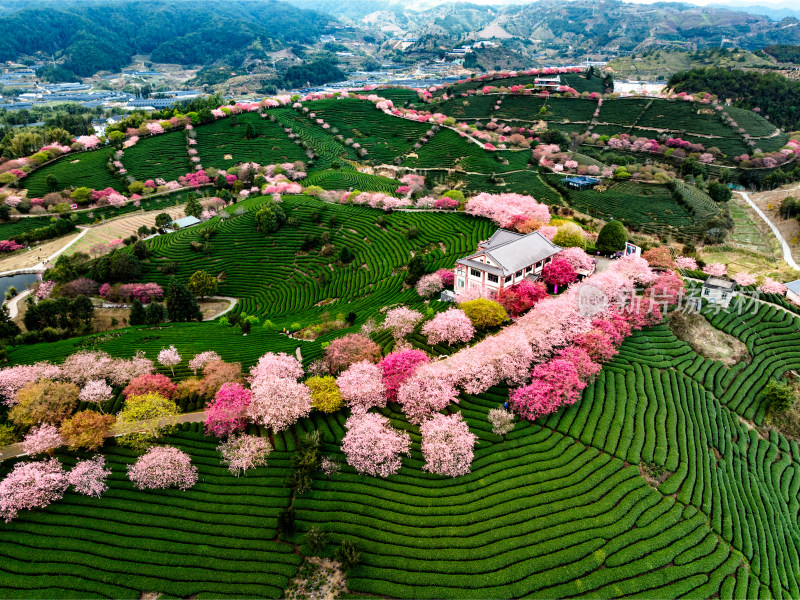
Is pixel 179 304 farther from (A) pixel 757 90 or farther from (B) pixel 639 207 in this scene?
(A) pixel 757 90

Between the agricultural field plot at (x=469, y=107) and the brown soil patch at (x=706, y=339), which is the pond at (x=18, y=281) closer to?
the brown soil patch at (x=706, y=339)

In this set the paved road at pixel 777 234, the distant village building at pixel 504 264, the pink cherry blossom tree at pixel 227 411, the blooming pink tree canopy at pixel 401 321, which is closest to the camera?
the pink cherry blossom tree at pixel 227 411

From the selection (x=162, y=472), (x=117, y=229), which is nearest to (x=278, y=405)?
(x=162, y=472)

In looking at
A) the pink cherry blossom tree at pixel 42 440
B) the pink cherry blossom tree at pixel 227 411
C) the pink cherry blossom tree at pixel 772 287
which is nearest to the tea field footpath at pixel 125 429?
the pink cherry blossom tree at pixel 42 440

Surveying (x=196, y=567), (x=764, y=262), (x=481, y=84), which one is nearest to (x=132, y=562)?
(x=196, y=567)

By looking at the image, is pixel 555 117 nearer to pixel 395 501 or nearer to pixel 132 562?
pixel 395 501

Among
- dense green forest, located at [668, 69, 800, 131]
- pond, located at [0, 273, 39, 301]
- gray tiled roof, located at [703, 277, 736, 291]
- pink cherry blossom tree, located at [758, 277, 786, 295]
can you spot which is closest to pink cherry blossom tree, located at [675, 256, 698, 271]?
gray tiled roof, located at [703, 277, 736, 291]
